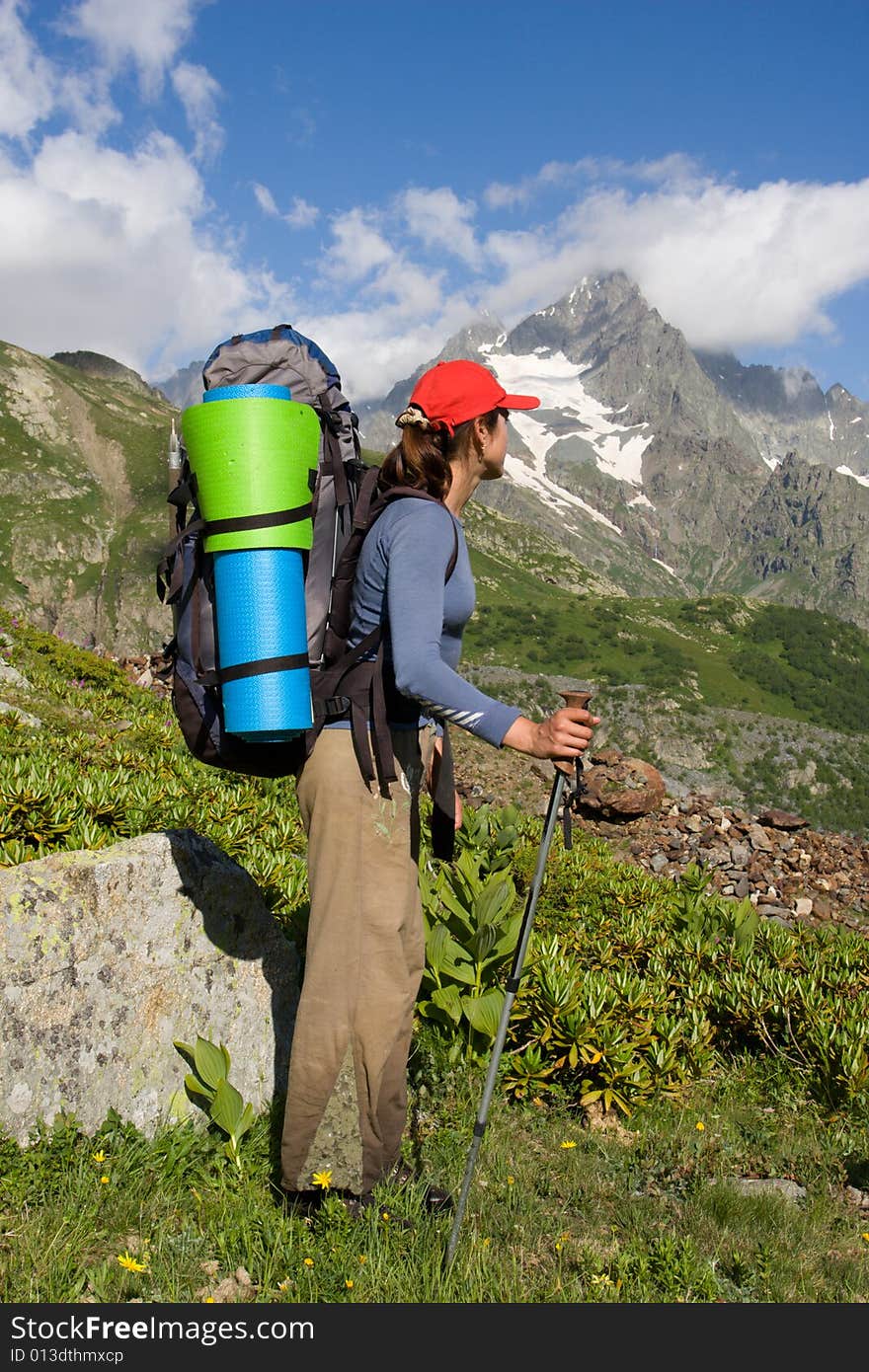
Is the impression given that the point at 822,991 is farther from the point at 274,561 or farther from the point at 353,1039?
the point at 274,561

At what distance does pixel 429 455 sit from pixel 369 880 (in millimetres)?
1753

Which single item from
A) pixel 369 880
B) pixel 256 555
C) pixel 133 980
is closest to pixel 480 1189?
pixel 369 880

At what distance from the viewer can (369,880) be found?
3.74 m

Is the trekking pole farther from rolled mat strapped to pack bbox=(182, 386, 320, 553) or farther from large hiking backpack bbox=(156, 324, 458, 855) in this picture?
rolled mat strapped to pack bbox=(182, 386, 320, 553)

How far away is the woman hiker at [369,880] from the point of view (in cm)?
367

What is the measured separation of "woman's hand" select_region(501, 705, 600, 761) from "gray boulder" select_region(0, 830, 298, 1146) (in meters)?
2.01

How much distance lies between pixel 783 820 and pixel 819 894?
2650 millimetres

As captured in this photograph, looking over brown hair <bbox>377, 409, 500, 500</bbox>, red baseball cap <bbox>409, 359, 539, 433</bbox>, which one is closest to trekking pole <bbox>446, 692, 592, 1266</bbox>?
brown hair <bbox>377, 409, 500, 500</bbox>

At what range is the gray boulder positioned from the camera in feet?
12.8

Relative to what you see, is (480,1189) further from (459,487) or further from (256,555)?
(459,487)

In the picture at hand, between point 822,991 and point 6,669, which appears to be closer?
point 822,991

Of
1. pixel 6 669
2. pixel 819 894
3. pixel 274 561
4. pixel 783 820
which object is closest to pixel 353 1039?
pixel 274 561

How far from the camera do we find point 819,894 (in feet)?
43.8

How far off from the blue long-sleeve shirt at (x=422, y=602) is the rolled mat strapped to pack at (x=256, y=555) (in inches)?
13.1
